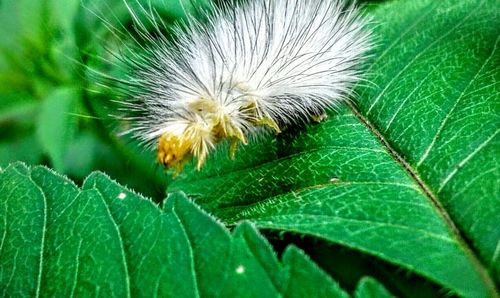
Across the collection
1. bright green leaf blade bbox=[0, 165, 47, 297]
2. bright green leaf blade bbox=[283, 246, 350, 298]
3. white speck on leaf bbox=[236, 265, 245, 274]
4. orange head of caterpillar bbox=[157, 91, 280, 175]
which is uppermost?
orange head of caterpillar bbox=[157, 91, 280, 175]

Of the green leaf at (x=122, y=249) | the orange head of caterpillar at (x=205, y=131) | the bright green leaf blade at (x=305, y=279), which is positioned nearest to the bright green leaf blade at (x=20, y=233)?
the green leaf at (x=122, y=249)

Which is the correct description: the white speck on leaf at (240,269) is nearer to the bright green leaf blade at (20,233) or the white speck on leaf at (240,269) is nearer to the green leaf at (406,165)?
the green leaf at (406,165)

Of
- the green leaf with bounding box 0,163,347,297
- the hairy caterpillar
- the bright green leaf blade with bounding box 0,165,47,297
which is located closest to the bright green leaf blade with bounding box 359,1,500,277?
the hairy caterpillar

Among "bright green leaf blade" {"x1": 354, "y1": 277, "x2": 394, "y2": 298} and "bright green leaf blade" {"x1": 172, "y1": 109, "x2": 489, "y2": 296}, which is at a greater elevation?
"bright green leaf blade" {"x1": 172, "y1": 109, "x2": 489, "y2": 296}

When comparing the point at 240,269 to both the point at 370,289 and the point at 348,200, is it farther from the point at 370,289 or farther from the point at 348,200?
the point at 348,200

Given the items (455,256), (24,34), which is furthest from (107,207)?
(24,34)

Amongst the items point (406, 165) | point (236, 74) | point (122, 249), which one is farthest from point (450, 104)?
point (122, 249)

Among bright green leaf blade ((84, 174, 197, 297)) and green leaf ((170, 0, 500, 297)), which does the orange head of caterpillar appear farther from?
bright green leaf blade ((84, 174, 197, 297))

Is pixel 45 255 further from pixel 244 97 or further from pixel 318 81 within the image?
pixel 318 81
